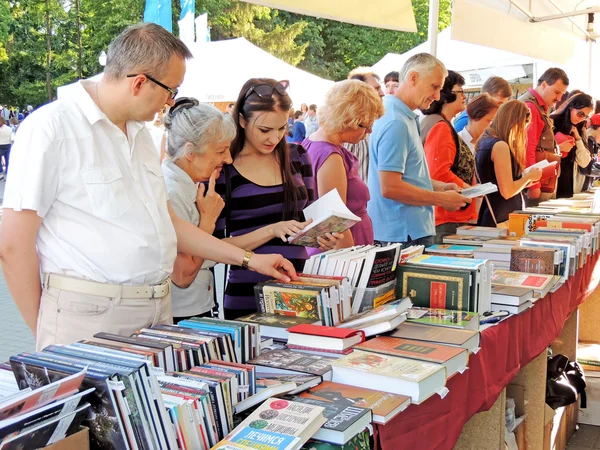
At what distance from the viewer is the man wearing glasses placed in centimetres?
166

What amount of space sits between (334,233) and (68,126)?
1013mm

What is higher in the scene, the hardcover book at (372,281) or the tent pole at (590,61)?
the tent pole at (590,61)

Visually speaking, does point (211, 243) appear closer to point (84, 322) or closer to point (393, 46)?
point (84, 322)

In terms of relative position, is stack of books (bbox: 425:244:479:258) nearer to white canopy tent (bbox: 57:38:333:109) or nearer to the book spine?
the book spine

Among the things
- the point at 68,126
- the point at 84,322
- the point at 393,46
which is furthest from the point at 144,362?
the point at 393,46

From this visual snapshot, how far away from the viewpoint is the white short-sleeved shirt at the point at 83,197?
1.65 meters

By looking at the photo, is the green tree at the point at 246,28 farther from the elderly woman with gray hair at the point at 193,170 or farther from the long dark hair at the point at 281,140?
the elderly woman with gray hair at the point at 193,170

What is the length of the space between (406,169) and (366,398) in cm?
199

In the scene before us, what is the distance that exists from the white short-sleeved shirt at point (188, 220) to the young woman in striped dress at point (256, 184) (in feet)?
0.34

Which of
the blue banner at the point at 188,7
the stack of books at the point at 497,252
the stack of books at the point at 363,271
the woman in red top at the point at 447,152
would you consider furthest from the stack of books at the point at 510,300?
the blue banner at the point at 188,7

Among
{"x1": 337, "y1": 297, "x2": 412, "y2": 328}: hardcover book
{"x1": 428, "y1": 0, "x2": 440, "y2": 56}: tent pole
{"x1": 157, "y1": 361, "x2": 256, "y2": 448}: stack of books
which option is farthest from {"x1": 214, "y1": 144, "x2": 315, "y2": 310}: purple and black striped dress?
{"x1": 428, "y1": 0, "x2": 440, "y2": 56}: tent pole

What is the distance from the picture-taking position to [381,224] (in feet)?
11.2

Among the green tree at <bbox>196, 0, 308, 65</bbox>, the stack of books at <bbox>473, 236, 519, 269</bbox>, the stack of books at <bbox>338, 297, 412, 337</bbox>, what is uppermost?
the green tree at <bbox>196, 0, 308, 65</bbox>

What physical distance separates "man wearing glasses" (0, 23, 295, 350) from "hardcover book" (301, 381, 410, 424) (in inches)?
23.4
